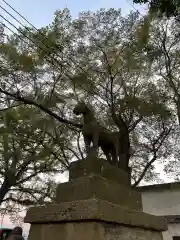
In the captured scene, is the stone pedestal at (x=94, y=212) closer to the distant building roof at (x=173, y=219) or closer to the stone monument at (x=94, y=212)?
the stone monument at (x=94, y=212)

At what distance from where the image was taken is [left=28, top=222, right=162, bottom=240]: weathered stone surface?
417 cm

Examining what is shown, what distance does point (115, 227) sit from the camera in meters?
4.42

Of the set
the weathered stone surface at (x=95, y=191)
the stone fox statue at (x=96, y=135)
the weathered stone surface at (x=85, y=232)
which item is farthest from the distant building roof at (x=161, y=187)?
the weathered stone surface at (x=85, y=232)

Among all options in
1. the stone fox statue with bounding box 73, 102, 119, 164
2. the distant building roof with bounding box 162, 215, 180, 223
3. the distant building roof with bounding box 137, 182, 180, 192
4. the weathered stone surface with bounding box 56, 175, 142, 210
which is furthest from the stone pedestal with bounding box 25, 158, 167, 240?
the distant building roof with bounding box 137, 182, 180, 192

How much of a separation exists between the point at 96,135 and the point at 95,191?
1.51m

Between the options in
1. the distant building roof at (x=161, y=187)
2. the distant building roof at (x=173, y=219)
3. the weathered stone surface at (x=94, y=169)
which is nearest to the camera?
the weathered stone surface at (x=94, y=169)

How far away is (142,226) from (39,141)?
10054mm

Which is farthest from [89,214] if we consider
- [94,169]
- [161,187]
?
[161,187]

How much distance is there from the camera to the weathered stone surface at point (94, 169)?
16.8ft

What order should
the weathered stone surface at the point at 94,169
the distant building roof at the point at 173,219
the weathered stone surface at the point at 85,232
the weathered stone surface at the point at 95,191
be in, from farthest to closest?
the distant building roof at the point at 173,219 → the weathered stone surface at the point at 94,169 → the weathered stone surface at the point at 95,191 → the weathered stone surface at the point at 85,232

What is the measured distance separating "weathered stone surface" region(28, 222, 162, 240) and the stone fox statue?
66.0 inches

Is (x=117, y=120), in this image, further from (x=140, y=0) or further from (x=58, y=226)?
(x=58, y=226)

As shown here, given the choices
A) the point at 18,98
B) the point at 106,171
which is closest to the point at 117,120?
the point at 18,98

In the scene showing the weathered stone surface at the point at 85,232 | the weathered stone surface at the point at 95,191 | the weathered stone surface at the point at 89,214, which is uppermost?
the weathered stone surface at the point at 95,191
